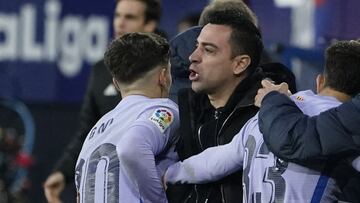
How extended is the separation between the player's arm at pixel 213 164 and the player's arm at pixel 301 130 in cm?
23

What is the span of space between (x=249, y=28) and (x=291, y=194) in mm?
784

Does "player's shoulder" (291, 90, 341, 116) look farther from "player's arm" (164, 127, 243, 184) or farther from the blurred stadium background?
the blurred stadium background

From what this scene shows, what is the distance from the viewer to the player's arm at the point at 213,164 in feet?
14.2

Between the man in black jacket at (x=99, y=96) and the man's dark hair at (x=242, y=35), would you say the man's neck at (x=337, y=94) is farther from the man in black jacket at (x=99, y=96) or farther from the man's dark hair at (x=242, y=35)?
the man in black jacket at (x=99, y=96)

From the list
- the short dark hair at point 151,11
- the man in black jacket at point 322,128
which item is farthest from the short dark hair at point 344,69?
the short dark hair at point 151,11

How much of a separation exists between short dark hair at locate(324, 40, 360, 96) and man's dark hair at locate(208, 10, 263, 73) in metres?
0.46

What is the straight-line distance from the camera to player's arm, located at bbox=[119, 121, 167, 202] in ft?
14.1

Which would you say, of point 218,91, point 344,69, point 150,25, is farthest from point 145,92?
point 150,25

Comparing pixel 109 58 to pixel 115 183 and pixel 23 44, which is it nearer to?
pixel 115 183

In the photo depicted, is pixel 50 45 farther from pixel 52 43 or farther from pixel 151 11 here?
pixel 151 11

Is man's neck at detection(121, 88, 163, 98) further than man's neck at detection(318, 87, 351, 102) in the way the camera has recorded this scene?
Yes

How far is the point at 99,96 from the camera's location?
639 centimetres

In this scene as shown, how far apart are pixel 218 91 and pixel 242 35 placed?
234 millimetres

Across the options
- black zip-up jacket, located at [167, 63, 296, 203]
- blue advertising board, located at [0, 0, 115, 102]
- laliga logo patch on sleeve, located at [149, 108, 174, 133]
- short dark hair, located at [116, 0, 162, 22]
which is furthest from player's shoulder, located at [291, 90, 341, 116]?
blue advertising board, located at [0, 0, 115, 102]
